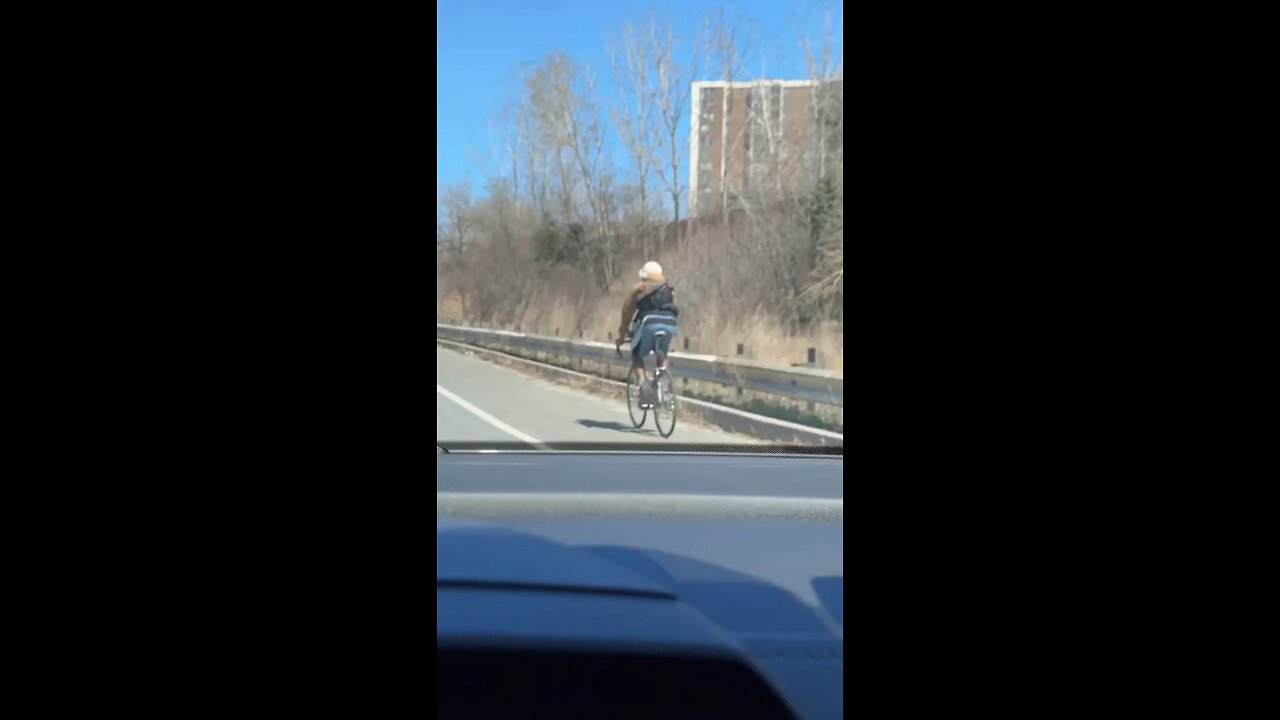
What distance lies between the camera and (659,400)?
33.9 feet

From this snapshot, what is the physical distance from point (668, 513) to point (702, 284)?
1501 cm

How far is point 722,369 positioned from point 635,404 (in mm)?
1945

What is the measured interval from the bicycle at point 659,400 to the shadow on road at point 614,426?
Answer: 11cm

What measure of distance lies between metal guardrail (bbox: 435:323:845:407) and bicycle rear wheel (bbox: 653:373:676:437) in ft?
2.67

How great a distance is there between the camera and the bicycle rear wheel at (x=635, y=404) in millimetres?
10508

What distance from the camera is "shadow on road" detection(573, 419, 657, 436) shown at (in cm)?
1015

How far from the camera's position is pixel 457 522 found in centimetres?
395

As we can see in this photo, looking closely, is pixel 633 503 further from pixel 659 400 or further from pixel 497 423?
pixel 659 400

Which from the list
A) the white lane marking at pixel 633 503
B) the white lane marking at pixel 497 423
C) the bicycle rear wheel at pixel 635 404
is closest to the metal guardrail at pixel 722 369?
the bicycle rear wheel at pixel 635 404

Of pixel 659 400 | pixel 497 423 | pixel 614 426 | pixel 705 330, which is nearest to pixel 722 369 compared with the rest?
pixel 659 400

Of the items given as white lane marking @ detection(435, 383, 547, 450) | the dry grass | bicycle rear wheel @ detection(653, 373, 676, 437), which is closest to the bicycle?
bicycle rear wheel @ detection(653, 373, 676, 437)
